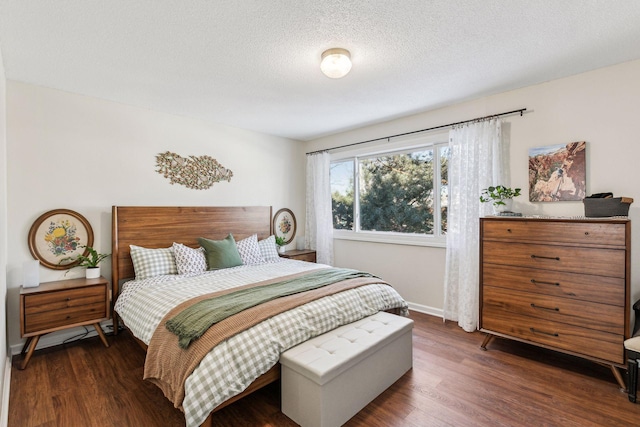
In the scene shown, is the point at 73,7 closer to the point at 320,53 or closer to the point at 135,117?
the point at 320,53

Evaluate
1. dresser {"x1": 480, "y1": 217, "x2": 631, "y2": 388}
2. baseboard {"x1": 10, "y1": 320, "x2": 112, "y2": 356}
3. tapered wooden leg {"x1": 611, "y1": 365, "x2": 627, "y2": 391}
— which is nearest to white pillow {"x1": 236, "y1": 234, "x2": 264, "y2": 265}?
baseboard {"x1": 10, "y1": 320, "x2": 112, "y2": 356}

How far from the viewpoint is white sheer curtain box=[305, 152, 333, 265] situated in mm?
4770

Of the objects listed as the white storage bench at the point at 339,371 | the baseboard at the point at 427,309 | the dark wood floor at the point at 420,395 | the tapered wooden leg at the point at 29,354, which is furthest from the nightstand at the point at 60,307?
the baseboard at the point at 427,309

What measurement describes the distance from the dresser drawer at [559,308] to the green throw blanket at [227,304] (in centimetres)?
138

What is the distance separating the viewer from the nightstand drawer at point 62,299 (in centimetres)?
250

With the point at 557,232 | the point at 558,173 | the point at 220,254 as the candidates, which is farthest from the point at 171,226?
the point at 558,173

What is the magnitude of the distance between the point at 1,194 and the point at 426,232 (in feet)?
13.7

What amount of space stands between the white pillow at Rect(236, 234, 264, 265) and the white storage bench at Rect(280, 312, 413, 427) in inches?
74.1

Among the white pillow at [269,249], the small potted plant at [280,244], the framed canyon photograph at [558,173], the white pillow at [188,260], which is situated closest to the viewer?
the framed canyon photograph at [558,173]

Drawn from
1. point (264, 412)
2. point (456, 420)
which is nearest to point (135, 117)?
point (264, 412)

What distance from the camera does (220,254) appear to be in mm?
3506

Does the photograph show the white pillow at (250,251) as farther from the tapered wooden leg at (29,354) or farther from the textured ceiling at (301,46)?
the tapered wooden leg at (29,354)

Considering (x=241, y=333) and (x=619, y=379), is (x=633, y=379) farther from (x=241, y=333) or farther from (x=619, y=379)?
(x=241, y=333)

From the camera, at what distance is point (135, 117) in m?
3.42
